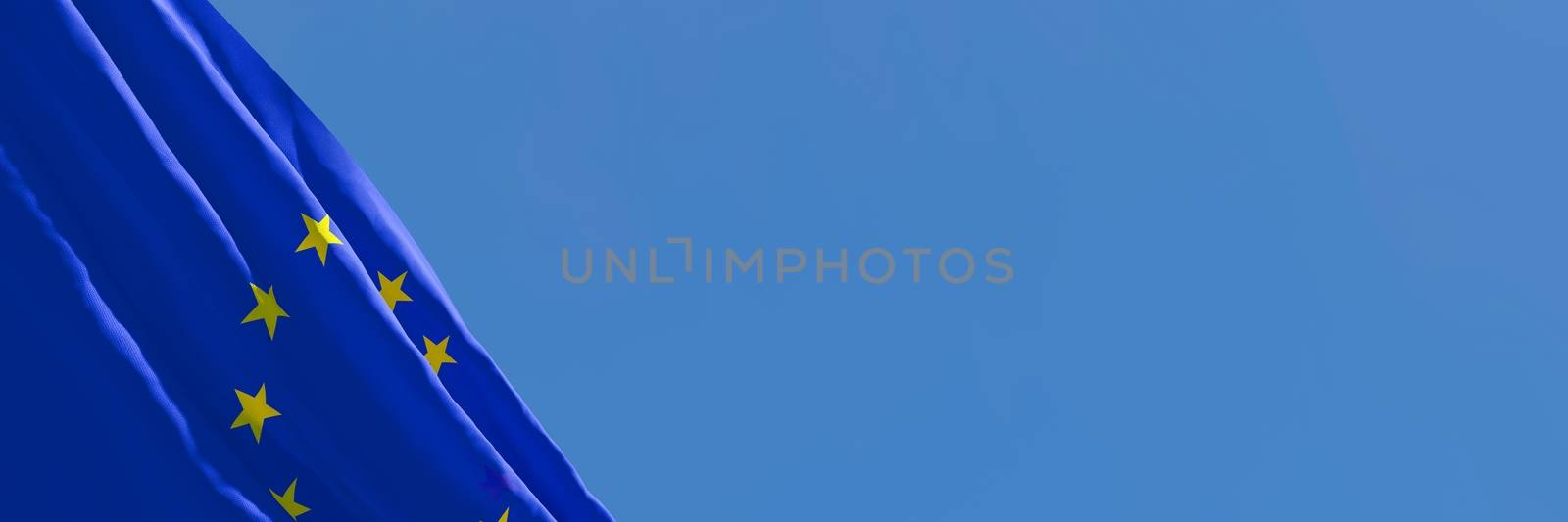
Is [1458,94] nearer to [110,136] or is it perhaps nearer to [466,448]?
[466,448]

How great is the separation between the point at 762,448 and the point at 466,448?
2.83 meters

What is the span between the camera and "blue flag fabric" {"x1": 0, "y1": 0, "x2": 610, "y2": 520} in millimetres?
1835

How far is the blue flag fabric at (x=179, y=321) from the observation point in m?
1.83

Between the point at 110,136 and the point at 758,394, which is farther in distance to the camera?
the point at 758,394

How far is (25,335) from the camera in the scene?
5.99 feet

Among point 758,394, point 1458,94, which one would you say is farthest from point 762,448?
point 1458,94

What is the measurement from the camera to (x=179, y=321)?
1.93 meters

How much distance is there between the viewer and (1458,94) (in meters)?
4.75

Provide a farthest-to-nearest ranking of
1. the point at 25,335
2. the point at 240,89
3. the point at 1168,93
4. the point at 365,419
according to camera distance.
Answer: the point at 1168,93, the point at 240,89, the point at 365,419, the point at 25,335

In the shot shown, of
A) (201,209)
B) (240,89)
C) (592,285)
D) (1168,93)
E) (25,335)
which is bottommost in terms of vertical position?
(25,335)

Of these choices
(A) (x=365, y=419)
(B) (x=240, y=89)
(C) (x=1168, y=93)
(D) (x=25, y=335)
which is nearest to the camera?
(D) (x=25, y=335)

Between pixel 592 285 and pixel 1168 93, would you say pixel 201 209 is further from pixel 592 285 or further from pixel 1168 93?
pixel 1168 93

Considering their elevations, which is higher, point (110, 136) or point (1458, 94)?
point (1458, 94)

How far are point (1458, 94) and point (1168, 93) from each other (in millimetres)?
894
